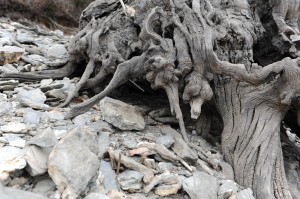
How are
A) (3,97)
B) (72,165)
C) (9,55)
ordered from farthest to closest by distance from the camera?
(9,55) → (3,97) → (72,165)

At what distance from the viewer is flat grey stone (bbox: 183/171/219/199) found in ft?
6.99

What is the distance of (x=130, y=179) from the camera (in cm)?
213

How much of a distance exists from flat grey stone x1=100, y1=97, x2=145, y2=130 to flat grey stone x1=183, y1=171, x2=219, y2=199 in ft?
2.02

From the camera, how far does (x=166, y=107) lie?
10.3ft

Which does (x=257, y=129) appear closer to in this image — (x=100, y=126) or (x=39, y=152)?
(x=100, y=126)

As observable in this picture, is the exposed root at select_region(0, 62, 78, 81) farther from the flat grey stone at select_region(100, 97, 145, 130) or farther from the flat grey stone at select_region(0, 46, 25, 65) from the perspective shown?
the flat grey stone at select_region(100, 97, 145, 130)

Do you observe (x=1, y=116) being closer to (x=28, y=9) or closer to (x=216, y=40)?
(x=216, y=40)

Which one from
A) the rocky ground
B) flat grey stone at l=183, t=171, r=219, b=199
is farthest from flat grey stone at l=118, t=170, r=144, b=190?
flat grey stone at l=183, t=171, r=219, b=199

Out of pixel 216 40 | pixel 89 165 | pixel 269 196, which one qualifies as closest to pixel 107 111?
pixel 89 165

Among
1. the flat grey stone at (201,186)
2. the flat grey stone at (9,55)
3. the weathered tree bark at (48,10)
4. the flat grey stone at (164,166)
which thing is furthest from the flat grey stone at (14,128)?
the weathered tree bark at (48,10)

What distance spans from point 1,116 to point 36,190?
33.6 inches

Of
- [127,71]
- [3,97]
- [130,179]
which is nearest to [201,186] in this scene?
[130,179]

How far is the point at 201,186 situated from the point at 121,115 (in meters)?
0.81

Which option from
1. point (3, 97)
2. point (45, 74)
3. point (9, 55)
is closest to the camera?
point (3, 97)
